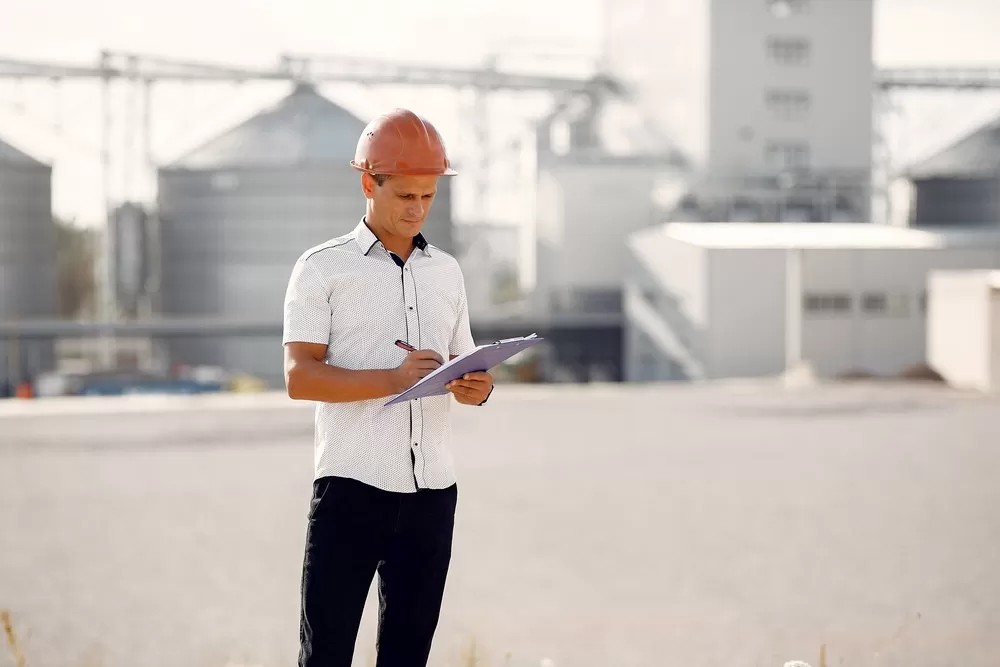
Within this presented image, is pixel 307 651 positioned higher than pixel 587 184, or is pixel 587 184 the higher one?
pixel 587 184

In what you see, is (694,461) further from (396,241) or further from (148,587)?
(396,241)

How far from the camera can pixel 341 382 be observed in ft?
9.45

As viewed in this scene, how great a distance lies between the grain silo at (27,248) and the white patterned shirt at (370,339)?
40681mm

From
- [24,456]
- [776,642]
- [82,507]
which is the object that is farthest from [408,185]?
[24,456]

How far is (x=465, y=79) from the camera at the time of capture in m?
48.8

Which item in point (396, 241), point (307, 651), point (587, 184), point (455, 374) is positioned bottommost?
point (307, 651)

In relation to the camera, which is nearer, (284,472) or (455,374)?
Result: (455,374)

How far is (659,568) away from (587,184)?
39.5m

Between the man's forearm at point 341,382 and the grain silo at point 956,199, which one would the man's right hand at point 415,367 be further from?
the grain silo at point 956,199

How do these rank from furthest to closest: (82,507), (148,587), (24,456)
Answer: (24,456) → (82,507) → (148,587)

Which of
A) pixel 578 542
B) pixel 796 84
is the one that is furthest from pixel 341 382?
pixel 796 84

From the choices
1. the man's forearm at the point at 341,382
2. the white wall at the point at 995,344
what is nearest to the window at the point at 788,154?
the white wall at the point at 995,344

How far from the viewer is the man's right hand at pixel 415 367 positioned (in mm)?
2861

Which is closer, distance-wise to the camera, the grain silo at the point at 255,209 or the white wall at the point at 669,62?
the grain silo at the point at 255,209
